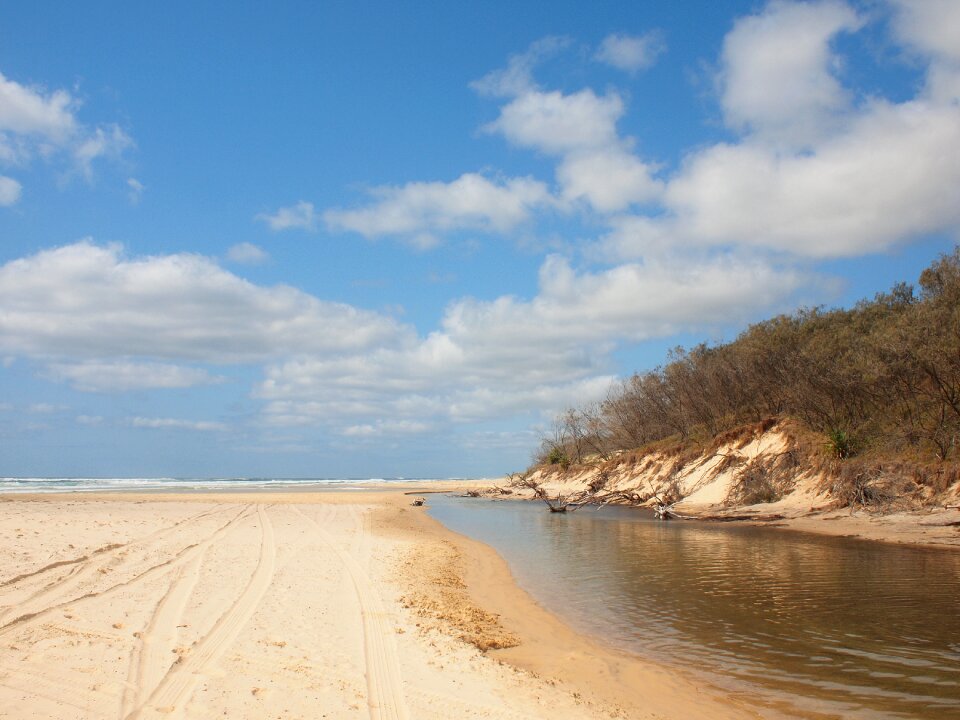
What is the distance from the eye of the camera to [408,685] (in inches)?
284

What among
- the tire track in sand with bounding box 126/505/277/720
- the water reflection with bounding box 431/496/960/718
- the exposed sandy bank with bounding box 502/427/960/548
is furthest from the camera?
the exposed sandy bank with bounding box 502/427/960/548

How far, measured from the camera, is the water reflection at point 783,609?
816 cm

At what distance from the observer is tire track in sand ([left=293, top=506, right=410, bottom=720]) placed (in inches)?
256

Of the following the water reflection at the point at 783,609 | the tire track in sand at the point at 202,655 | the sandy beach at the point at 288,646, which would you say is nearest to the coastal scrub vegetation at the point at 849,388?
the water reflection at the point at 783,609

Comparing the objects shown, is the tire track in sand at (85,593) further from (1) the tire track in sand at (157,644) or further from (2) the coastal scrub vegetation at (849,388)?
(2) the coastal scrub vegetation at (849,388)

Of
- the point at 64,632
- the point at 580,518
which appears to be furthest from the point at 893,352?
the point at 64,632

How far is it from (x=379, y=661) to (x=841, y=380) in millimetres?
30114

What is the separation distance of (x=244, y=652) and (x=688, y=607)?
864 centimetres

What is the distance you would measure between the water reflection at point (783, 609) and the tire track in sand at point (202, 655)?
231 inches

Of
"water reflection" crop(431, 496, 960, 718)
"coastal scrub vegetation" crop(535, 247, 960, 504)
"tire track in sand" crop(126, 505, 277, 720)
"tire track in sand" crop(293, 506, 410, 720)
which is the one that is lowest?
"water reflection" crop(431, 496, 960, 718)

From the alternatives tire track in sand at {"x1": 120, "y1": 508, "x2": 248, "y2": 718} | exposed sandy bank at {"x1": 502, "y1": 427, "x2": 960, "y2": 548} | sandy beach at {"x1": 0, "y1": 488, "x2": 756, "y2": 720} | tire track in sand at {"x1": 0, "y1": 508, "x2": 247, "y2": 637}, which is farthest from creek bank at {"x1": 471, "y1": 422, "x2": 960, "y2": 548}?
tire track in sand at {"x1": 0, "y1": 508, "x2": 247, "y2": 637}

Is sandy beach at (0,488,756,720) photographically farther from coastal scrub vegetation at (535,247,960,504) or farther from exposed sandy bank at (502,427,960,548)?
coastal scrub vegetation at (535,247,960,504)

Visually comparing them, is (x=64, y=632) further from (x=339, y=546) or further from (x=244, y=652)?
(x=339, y=546)

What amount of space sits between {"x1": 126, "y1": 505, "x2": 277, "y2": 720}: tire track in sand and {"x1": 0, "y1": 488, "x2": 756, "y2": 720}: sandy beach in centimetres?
3
